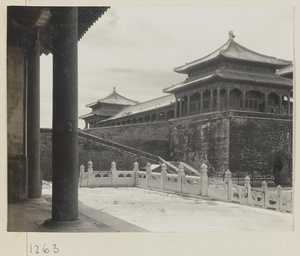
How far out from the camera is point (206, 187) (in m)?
15.9

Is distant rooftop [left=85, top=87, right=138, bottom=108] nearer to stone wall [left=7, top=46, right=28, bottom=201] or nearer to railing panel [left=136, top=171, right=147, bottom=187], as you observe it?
railing panel [left=136, top=171, right=147, bottom=187]

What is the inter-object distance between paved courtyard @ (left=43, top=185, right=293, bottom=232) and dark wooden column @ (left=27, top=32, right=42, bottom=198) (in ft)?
5.37

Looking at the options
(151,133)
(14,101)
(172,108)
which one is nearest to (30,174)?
(14,101)

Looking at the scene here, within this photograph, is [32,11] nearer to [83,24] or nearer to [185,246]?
[83,24]

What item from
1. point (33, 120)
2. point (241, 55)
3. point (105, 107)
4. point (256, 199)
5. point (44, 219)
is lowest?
point (256, 199)

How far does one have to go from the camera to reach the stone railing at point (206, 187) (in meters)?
13.3

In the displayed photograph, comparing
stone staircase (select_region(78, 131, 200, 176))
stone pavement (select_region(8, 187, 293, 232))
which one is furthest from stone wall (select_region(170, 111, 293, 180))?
stone pavement (select_region(8, 187, 293, 232))

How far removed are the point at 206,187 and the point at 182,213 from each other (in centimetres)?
441

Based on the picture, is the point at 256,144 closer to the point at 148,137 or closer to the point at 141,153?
the point at 141,153

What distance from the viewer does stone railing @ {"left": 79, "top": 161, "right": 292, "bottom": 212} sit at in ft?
43.6

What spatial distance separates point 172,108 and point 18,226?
81.4 feet

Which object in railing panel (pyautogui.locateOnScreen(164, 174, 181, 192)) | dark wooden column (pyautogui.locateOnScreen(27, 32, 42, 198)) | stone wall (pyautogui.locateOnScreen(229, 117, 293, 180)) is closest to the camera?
dark wooden column (pyautogui.locateOnScreen(27, 32, 42, 198))

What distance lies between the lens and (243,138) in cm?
2347

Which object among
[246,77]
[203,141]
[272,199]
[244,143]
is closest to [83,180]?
[203,141]
